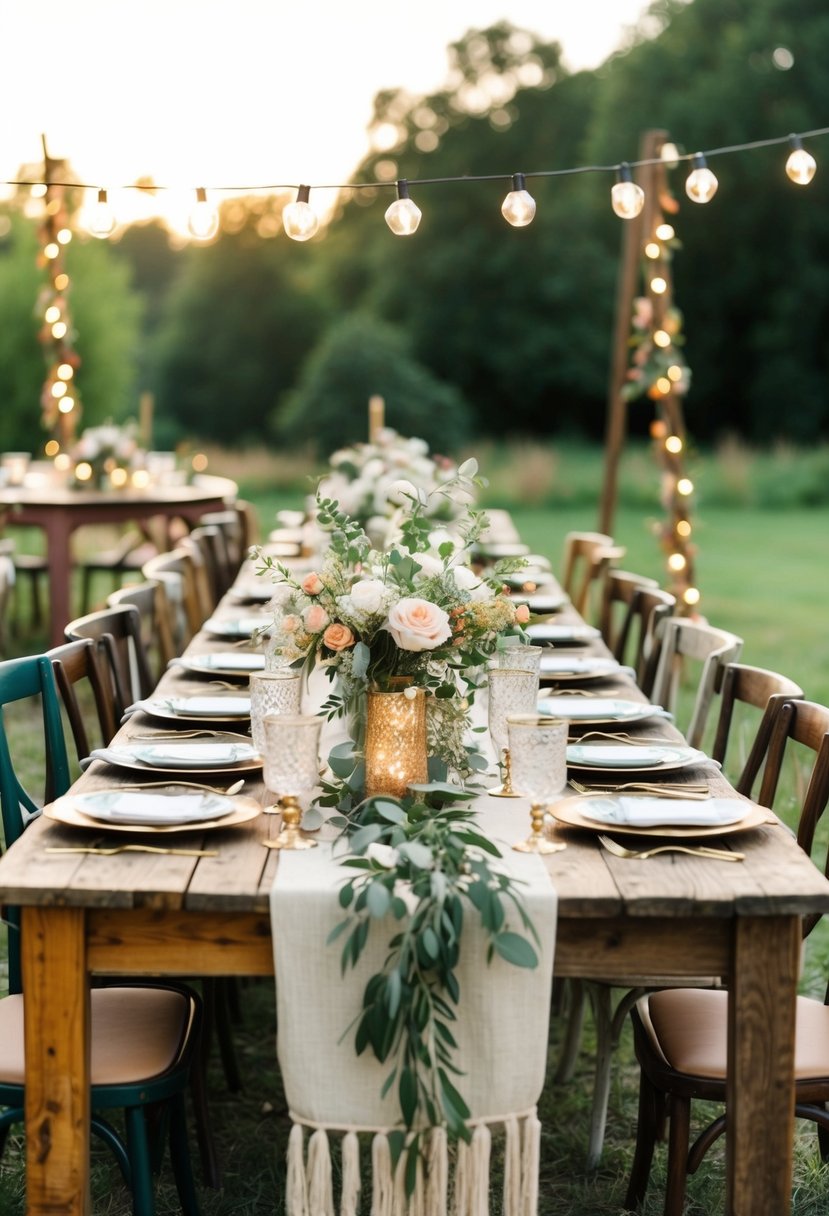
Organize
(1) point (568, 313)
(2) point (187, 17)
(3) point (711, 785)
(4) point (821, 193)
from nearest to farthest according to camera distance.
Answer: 1. (3) point (711, 785)
2. (2) point (187, 17)
3. (4) point (821, 193)
4. (1) point (568, 313)

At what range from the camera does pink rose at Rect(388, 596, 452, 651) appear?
2129mm

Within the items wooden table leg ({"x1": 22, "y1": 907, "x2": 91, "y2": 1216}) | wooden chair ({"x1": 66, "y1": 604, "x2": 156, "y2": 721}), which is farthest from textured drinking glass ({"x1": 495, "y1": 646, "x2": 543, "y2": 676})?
wooden chair ({"x1": 66, "y1": 604, "x2": 156, "y2": 721})

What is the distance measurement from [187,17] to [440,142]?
Answer: 1311cm

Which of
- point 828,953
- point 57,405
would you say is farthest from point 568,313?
point 828,953

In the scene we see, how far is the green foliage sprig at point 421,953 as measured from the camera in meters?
1.83

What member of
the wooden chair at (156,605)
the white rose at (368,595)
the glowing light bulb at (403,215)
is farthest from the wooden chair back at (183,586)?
the white rose at (368,595)

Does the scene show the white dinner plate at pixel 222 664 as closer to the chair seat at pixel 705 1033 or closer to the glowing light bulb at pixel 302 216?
the glowing light bulb at pixel 302 216

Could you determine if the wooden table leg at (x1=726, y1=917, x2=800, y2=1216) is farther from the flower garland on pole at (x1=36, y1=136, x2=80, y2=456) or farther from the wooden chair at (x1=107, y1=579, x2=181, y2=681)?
the flower garland on pole at (x1=36, y1=136, x2=80, y2=456)

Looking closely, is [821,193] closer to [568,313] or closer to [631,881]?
[568,313]

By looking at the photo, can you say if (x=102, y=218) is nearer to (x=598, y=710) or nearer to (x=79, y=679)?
(x=79, y=679)

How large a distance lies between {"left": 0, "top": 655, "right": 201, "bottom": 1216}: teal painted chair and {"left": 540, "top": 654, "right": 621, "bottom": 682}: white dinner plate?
50.8 inches

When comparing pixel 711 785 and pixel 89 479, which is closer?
pixel 711 785

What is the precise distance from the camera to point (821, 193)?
21.7 meters

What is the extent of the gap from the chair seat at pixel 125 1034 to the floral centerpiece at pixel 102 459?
Result: 16.0ft
